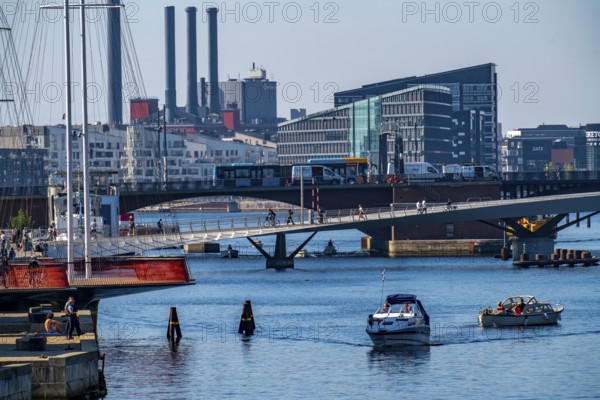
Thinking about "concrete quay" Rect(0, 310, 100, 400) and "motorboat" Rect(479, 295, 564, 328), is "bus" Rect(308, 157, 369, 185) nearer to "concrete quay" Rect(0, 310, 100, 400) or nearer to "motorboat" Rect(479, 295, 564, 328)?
"motorboat" Rect(479, 295, 564, 328)

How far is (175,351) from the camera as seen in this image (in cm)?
6856

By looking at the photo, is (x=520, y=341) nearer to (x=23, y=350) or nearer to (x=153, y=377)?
(x=153, y=377)

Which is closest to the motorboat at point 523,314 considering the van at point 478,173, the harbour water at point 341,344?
the harbour water at point 341,344

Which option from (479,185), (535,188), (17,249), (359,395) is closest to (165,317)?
(17,249)

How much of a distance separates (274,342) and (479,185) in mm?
85750

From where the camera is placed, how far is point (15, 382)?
144ft

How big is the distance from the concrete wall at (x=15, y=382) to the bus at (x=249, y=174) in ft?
394

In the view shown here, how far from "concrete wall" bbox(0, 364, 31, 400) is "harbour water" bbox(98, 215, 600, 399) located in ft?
33.6

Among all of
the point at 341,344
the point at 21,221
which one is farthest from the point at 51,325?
the point at 21,221

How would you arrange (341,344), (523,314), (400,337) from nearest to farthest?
(400,337) → (341,344) → (523,314)

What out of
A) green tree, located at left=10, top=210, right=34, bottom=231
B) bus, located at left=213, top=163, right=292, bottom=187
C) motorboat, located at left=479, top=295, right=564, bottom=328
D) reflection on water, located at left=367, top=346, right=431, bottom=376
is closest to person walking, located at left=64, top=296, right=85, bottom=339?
reflection on water, located at left=367, top=346, right=431, bottom=376

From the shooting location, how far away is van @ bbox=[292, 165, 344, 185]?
160750 mm

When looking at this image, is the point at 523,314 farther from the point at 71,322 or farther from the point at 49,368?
the point at 49,368

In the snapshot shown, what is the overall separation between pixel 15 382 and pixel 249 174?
123990 millimetres
